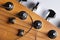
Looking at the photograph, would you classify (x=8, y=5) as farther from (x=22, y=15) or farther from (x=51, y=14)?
(x=51, y=14)

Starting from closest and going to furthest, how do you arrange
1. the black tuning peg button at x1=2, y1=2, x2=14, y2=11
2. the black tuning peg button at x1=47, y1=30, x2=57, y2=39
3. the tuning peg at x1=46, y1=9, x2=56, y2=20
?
the black tuning peg button at x1=2, y1=2, x2=14, y2=11 < the black tuning peg button at x1=47, y1=30, x2=57, y2=39 < the tuning peg at x1=46, y1=9, x2=56, y2=20

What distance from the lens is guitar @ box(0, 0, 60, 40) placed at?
36.2 inches

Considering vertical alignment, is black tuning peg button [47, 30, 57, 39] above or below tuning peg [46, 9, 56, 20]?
below

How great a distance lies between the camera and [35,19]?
1.01 m

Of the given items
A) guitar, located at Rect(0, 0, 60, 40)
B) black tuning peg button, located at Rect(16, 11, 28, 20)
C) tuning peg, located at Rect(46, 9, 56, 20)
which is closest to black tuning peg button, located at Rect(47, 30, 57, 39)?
guitar, located at Rect(0, 0, 60, 40)

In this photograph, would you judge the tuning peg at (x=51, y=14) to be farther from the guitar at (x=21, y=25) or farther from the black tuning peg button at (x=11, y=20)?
the black tuning peg button at (x=11, y=20)

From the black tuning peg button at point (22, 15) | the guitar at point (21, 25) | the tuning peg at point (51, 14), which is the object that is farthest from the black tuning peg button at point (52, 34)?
the tuning peg at point (51, 14)

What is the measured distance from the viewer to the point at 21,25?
3.19 feet

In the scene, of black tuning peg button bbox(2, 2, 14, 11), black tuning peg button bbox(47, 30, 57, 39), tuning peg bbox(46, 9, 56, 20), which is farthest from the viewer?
tuning peg bbox(46, 9, 56, 20)

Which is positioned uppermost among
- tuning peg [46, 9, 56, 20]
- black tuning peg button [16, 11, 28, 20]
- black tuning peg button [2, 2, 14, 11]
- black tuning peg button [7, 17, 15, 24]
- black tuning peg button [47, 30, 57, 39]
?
tuning peg [46, 9, 56, 20]

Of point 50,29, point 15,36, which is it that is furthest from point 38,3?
point 15,36

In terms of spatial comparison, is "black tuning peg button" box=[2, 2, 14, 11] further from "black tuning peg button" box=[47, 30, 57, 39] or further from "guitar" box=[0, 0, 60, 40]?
"black tuning peg button" box=[47, 30, 57, 39]

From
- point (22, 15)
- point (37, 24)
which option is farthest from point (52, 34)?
point (22, 15)

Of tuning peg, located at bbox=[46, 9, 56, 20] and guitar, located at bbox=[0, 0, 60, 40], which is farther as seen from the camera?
tuning peg, located at bbox=[46, 9, 56, 20]
